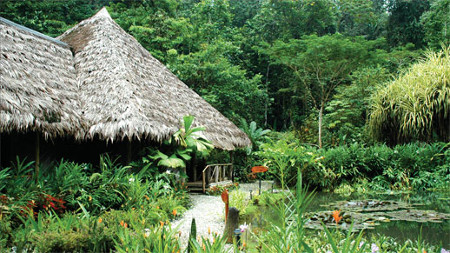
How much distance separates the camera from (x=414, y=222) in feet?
15.3

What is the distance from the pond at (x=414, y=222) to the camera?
3869 millimetres

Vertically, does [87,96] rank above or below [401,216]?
above

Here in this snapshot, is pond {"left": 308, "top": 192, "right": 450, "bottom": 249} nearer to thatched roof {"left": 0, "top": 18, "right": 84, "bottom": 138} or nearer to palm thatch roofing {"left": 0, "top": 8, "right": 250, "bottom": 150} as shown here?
Result: palm thatch roofing {"left": 0, "top": 8, "right": 250, "bottom": 150}

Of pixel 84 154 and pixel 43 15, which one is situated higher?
pixel 43 15

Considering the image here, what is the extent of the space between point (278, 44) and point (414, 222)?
10447 millimetres

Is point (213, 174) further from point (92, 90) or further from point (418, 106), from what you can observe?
point (418, 106)

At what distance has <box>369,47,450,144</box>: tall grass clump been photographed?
7797 millimetres

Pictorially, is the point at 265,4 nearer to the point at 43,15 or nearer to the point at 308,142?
the point at 308,142

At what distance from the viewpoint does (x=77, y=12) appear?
48.0ft

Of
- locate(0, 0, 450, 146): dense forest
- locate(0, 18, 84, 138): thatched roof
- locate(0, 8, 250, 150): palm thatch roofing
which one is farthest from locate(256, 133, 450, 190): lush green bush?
locate(0, 18, 84, 138): thatched roof

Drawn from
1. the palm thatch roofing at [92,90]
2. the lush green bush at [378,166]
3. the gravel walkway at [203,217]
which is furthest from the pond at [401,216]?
the palm thatch roofing at [92,90]

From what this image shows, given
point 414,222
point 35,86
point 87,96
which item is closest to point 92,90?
point 87,96

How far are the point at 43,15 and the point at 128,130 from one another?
34.5ft

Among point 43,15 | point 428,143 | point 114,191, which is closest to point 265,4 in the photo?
point 43,15
